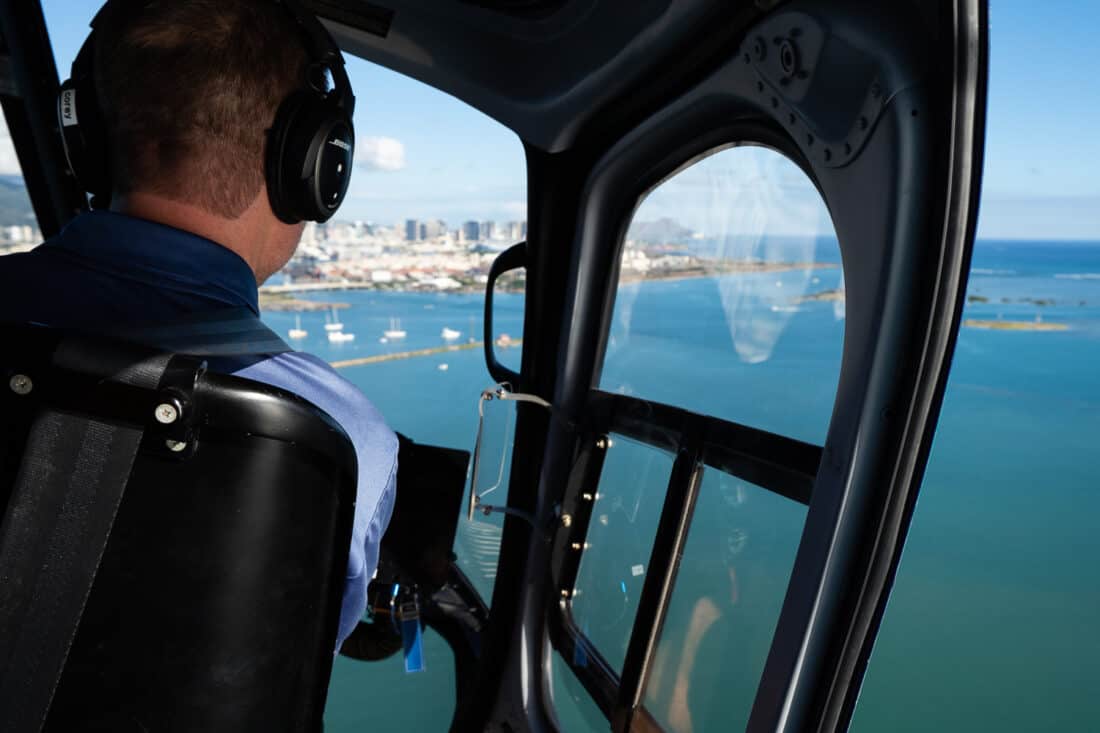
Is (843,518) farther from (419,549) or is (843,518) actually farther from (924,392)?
(419,549)

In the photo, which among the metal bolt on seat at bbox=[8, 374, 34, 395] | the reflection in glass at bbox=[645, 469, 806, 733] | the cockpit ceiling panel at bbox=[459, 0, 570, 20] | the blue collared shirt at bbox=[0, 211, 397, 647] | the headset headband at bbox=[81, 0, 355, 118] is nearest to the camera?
the metal bolt on seat at bbox=[8, 374, 34, 395]

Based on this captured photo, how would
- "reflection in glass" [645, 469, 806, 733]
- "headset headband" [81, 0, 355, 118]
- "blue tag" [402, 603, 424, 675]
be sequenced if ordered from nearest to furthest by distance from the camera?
1. "headset headband" [81, 0, 355, 118]
2. "reflection in glass" [645, 469, 806, 733]
3. "blue tag" [402, 603, 424, 675]

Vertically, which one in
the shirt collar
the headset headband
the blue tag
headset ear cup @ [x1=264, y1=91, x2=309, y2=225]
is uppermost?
the headset headband

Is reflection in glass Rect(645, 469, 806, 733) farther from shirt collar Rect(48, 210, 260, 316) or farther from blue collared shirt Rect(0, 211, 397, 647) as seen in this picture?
shirt collar Rect(48, 210, 260, 316)

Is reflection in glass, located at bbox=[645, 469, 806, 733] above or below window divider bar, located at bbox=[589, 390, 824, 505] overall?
below

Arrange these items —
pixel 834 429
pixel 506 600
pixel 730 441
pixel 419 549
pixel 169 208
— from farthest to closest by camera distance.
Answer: pixel 506 600 → pixel 419 549 → pixel 730 441 → pixel 834 429 → pixel 169 208

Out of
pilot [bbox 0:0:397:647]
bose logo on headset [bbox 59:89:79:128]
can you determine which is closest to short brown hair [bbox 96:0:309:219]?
pilot [bbox 0:0:397:647]

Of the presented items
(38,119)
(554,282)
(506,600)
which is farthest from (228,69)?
(506,600)
